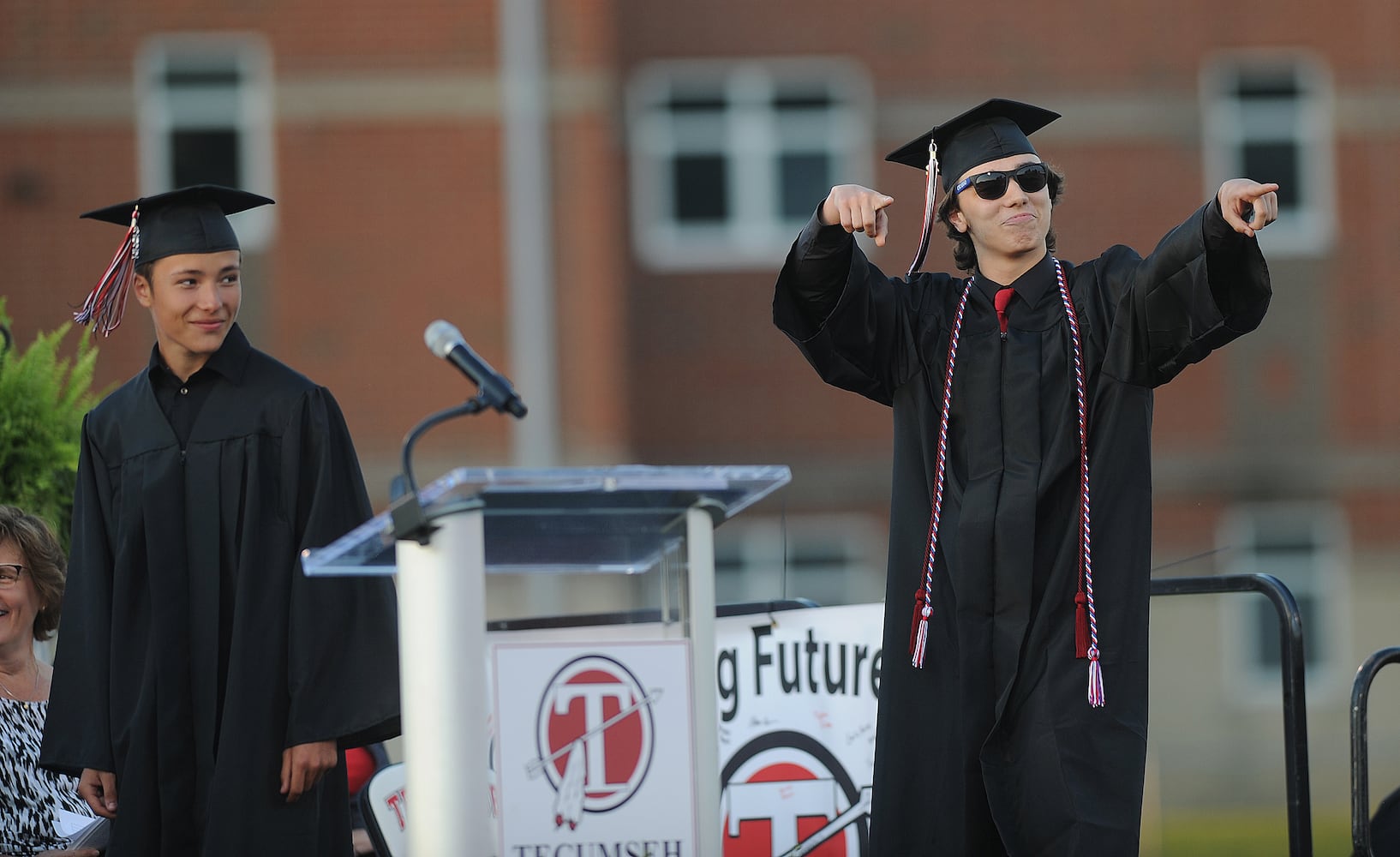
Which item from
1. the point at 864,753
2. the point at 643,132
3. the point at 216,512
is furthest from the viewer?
the point at 643,132

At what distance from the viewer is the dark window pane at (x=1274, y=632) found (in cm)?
1758

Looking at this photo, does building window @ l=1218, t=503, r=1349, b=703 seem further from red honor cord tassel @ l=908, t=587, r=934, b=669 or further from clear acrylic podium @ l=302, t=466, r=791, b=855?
clear acrylic podium @ l=302, t=466, r=791, b=855

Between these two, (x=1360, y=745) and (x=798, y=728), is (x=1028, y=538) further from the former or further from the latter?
(x=1360, y=745)

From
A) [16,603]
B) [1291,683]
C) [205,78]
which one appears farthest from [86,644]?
[205,78]

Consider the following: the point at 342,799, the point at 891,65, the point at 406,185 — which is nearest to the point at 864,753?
the point at 342,799

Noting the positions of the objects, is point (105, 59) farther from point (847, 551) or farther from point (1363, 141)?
point (1363, 141)

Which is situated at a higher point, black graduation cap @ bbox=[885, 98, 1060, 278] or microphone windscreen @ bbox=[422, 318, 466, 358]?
black graduation cap @ bbox=[885, 98, 1060, 278]

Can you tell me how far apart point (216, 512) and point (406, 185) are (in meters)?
11.9

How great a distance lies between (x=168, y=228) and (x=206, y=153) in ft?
40.6

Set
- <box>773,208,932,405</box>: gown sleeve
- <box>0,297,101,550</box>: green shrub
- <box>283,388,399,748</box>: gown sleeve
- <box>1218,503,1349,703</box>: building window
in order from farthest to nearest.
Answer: <box>1218,503,1349,703</box>: building window, <box>0,297,101,550</box>: green shrub, <box>283,388,399,748</box>: gown sleeve, <box>773,208,932,405</box>: gown sleeve

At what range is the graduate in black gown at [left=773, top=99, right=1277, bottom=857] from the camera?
11.7ft

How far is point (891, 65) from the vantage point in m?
16.9

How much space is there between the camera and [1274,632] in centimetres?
1767

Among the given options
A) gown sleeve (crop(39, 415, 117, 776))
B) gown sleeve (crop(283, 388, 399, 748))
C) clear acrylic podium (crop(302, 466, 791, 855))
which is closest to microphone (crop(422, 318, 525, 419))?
clear acrylic podium (crop(302, 466, 791, 855))
